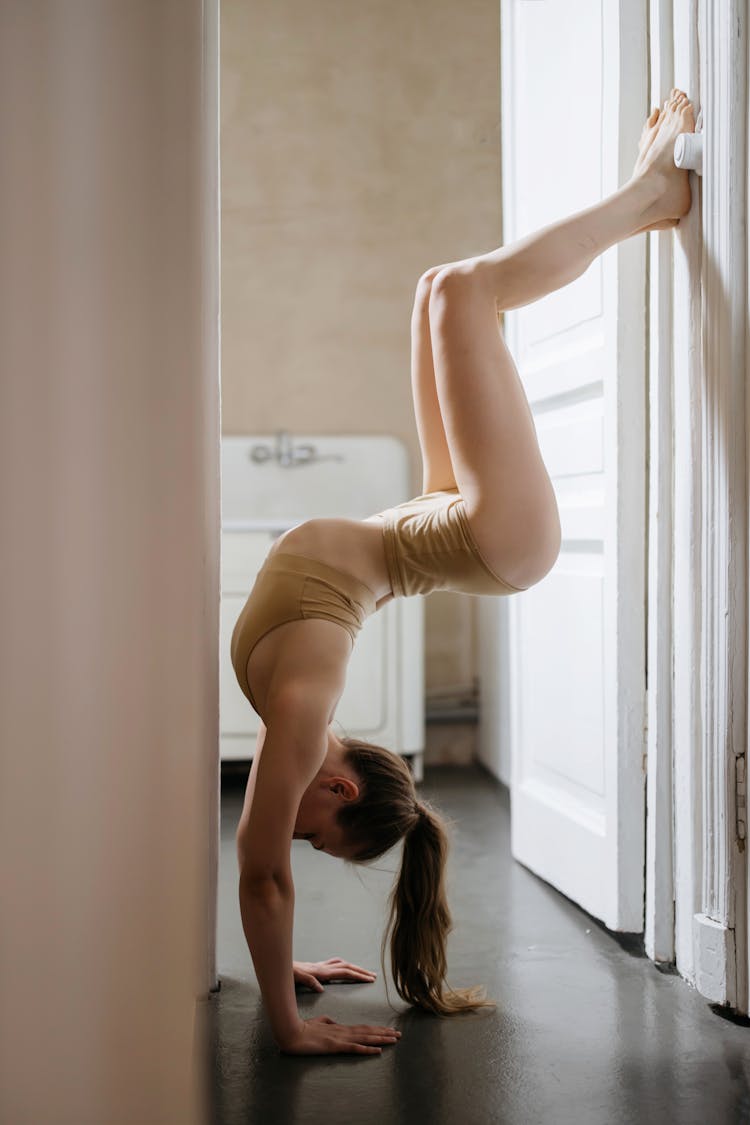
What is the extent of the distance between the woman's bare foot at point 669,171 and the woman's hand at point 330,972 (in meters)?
1.45

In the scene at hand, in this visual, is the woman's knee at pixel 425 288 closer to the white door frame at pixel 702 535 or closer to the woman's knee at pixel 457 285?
the woman's knee at pixel 457 285

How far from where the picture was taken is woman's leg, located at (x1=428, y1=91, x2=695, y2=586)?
1.77m

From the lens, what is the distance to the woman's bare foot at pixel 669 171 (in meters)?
1.82

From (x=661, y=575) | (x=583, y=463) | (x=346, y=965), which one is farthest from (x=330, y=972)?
(x=583, y=463)

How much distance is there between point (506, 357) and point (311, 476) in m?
2.31

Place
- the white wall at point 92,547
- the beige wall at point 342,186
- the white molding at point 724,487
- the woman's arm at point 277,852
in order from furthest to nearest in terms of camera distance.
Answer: the beige wall at point 342,186 → the white molding at point 724,487 → the woman's arm at point 277,852 → the white wall at point 92,547

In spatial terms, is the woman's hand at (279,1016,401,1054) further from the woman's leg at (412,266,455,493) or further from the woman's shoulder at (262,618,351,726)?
the woman's leg at (412,266,455,493)

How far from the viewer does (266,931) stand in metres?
1.54

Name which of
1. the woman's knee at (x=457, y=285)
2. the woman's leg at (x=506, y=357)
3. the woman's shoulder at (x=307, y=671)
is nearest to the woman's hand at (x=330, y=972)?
the woman's shoulder at (x=307, y=671)

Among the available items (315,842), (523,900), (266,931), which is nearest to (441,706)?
(523,900)

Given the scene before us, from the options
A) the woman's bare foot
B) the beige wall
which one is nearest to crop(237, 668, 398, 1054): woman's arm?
the woman's bare foot

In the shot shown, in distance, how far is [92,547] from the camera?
27cm

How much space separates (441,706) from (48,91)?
154 inches

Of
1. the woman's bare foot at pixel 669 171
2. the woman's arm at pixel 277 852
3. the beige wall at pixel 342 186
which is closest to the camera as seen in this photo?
the woman's arm at pixel 277 852
